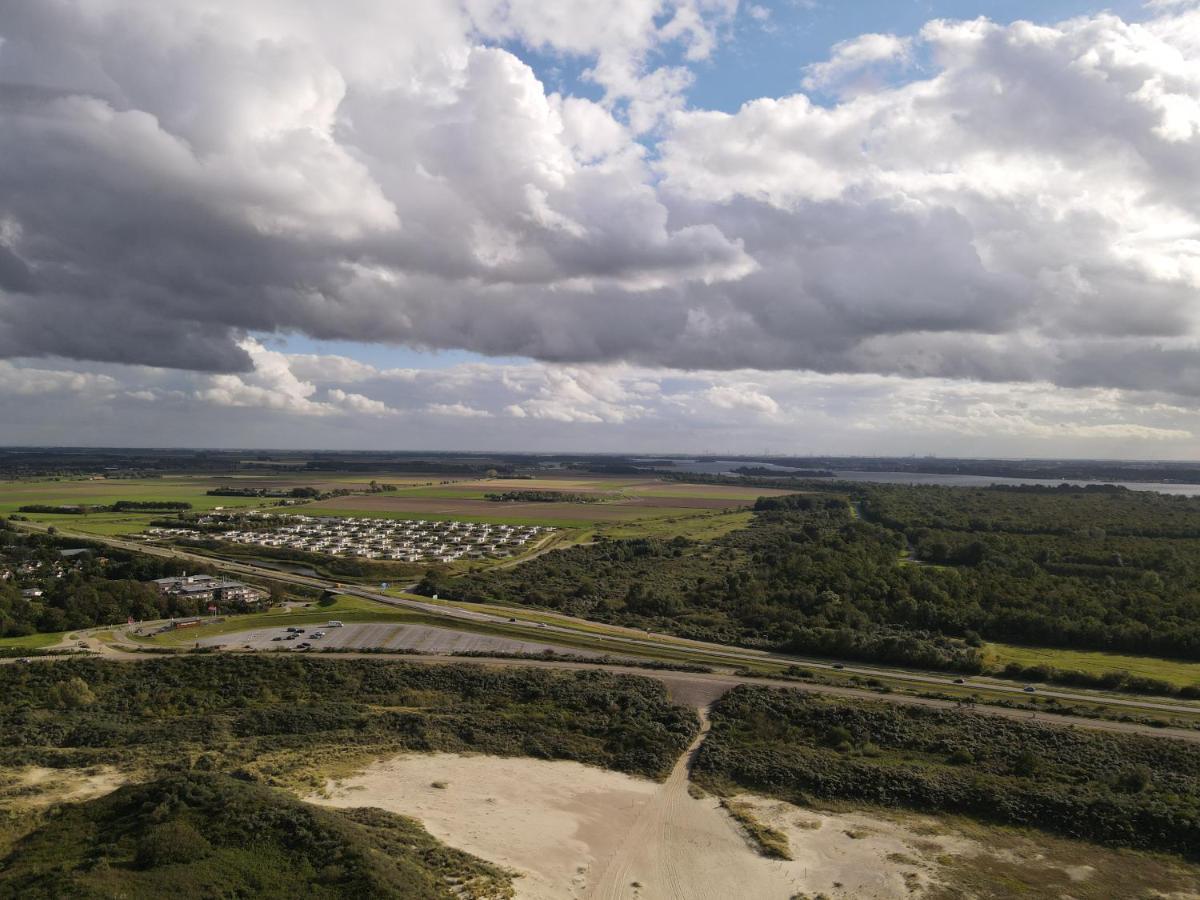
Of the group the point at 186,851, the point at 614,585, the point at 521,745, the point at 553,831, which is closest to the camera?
the point at 186,851

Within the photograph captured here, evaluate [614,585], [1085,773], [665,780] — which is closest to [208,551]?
[614,585]

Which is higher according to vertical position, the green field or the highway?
the green field

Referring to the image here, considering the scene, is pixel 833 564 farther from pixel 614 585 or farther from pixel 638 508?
pixel 638 508

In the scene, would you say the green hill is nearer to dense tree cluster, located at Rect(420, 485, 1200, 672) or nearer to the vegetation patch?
the vegetation patch

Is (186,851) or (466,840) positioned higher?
(186,851)

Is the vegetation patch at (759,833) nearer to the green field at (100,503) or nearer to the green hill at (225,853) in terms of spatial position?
the green hill at (225,853)

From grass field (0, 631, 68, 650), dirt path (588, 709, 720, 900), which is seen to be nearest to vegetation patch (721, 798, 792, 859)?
dirt path (588, 709, 720, 900)

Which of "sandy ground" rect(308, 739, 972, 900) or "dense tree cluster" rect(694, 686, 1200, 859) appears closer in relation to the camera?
"sandy ground" rect(308, 739, 972, 900)
